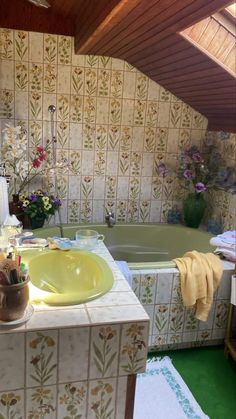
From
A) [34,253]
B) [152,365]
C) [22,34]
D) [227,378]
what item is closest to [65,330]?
[34,253]

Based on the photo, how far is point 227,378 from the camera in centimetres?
210

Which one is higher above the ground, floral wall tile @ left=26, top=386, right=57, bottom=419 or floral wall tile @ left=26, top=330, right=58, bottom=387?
floral wall tile @ left=26, top=330, right=58, bottom=387

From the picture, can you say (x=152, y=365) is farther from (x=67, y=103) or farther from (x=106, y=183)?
(x=67, y=103)

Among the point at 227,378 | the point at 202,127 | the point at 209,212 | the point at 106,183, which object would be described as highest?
the point at 202,127

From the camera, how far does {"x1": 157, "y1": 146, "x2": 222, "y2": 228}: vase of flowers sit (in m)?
3.13

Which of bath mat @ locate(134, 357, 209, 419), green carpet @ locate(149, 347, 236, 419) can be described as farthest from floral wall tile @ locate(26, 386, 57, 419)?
green carpet @ locate(149, 347, 236, 419)

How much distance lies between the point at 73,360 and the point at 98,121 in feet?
7.53

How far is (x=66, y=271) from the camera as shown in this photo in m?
1.66

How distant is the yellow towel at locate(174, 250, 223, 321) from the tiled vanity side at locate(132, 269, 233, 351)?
0.17 feet

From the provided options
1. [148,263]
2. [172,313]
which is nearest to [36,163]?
Answer: [148,263]

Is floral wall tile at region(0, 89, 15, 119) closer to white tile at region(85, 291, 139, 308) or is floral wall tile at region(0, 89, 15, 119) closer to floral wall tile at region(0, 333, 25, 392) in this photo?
white tile at region(85, 291, 139, 308)

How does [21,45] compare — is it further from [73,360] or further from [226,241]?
[73,360]

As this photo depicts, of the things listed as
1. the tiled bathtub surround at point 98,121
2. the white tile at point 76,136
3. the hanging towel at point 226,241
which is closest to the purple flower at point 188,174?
the tiled bathtub surround at point 98,121

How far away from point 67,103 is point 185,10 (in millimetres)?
1538
